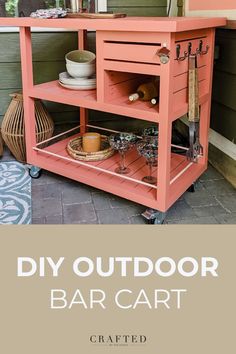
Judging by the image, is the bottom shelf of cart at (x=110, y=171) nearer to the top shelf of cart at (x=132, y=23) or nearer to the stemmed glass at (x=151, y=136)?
the stemmed glass at (x=151, y=136)

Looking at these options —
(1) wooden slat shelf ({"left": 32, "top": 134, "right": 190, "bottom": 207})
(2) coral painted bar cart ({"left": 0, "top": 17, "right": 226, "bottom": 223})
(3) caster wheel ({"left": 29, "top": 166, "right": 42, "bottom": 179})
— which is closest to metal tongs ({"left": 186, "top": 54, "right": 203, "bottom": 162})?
(2) coral painted bar cart ({"left": 0, "top": 17, "right": 226, "bottom": 223})

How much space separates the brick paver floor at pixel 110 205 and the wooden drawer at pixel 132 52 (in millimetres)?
607

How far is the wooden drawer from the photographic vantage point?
4.62 ft

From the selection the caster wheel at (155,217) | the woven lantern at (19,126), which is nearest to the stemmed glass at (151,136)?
the caster wheel at (155,217)

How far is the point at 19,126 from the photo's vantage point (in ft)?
7.04

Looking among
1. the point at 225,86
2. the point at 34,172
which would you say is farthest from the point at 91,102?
the point at 225,86

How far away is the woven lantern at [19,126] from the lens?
2145mm

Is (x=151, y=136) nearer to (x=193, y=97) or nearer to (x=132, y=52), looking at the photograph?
(x=193, y=97)

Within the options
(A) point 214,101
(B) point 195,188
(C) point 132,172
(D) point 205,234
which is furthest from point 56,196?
(A) point 214,101

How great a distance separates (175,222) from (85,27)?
817 mm

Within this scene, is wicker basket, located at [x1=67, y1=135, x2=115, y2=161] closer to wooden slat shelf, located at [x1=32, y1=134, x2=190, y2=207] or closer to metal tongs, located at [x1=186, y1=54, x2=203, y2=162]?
wooden slat shelf, located at [x1=32, y1=134, x2=190, y2=207]

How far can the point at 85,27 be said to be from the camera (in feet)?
5.11

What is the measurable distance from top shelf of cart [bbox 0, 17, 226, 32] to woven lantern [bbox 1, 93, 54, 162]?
46cm

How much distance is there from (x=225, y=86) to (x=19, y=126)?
1.04 metres
